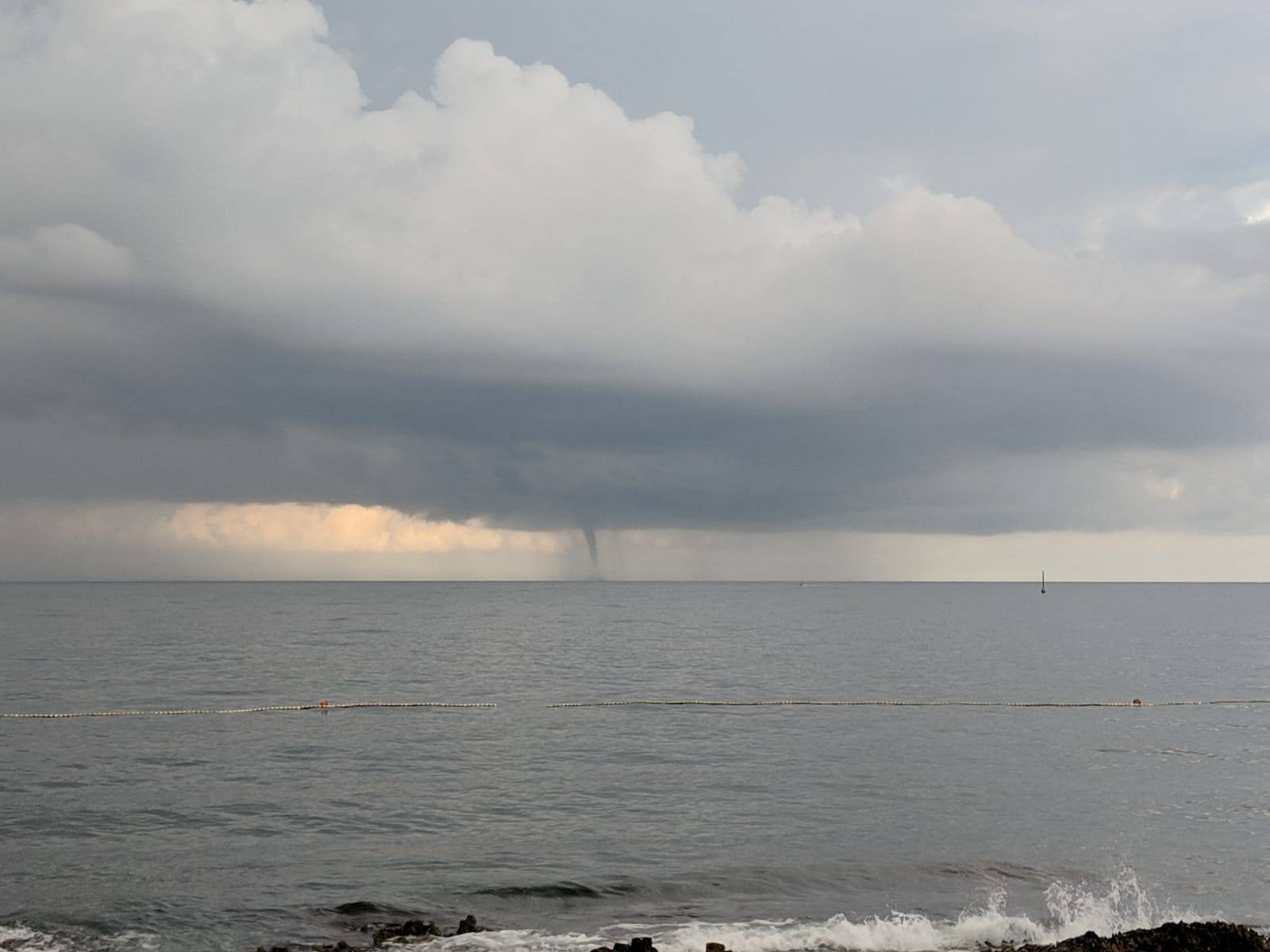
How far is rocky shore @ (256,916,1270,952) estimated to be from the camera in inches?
861

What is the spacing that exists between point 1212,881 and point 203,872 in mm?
29886

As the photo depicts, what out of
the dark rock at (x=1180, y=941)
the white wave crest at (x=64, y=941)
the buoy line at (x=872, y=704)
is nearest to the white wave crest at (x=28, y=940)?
the white wave crest at (x=64, y=941)

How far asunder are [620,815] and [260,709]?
36751 mm

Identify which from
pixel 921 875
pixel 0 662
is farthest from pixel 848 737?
pixel 0 662

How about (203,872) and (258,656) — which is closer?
(203,872)

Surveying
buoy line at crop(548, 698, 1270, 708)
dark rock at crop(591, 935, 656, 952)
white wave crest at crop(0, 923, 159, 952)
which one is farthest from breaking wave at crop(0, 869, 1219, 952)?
buoy line at crop(548, 698, 1270, 708)

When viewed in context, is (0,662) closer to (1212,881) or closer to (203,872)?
(203,872)

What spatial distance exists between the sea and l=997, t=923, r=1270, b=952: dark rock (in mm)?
3825

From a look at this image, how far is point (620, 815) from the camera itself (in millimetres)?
39156

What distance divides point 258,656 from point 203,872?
86.5 m

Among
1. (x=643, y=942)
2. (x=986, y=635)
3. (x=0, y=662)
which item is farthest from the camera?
(x=986, y=635)

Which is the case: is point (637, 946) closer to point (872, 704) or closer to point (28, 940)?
point (28, 940)

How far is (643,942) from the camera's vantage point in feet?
71.7

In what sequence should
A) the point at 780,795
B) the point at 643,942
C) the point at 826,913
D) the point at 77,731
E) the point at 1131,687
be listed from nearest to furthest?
the point at 643,942
the point at 826,913
the point at 780,795
the point at 77,731
the point at 1131,687
